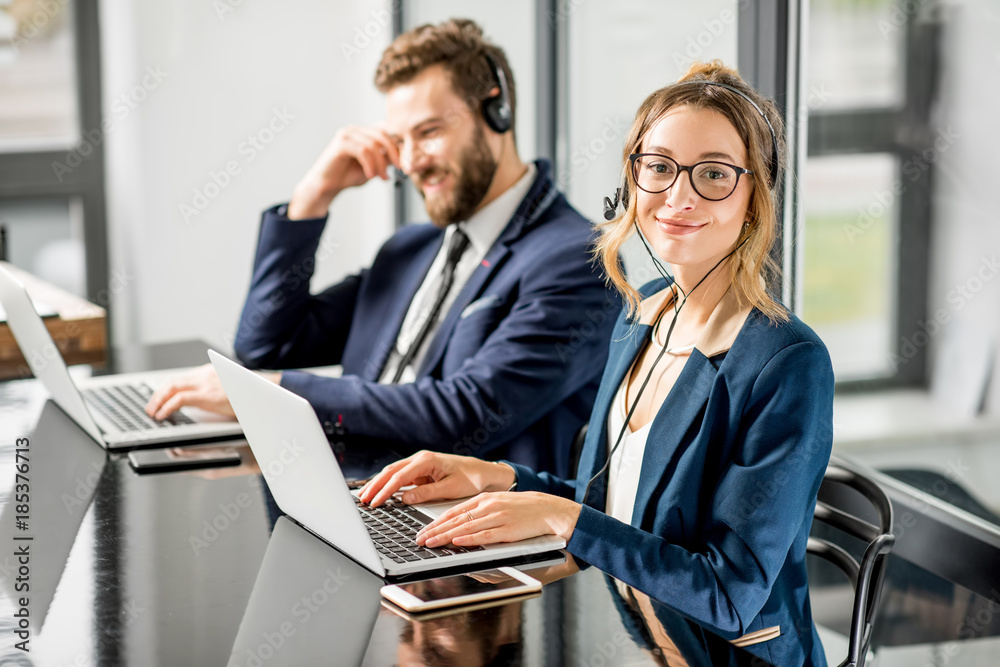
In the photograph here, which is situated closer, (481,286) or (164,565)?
(164,565)

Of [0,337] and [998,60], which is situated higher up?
[998,60]

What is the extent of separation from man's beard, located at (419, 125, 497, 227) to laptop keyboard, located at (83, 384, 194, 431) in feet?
2.06

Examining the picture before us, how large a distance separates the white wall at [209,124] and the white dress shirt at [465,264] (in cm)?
173

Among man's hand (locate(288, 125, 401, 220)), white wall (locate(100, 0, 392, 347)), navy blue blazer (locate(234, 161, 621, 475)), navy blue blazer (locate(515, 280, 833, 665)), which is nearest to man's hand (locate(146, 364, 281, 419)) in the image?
navy blue blazer (locate(234, 161, 621, 475))

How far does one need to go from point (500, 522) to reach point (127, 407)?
37.1 inches

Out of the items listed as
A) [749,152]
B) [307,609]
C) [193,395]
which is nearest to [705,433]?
[749,152]

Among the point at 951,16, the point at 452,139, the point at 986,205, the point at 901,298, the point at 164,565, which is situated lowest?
the point at 164,565

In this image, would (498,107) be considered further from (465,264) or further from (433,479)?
(433,479)

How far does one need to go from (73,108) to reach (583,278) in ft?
8.39

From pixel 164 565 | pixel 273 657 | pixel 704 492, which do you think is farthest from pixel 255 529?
pixel 704 492

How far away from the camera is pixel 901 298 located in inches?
74.9

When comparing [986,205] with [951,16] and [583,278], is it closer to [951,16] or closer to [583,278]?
[951,16]

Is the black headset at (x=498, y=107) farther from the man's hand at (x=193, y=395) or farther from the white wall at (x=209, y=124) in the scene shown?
the white wall at (x=209, y=124)

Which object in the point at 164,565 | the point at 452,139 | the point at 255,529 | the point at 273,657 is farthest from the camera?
the point at 452,139
